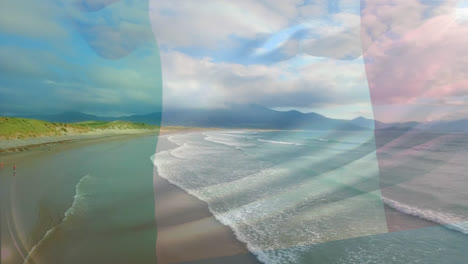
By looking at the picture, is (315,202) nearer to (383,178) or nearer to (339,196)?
(339,196)

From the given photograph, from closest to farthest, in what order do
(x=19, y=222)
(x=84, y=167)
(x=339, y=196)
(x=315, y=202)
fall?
(x=19, y=222) → (x=315, y=202) → (x=339, y=196) → (x=84, y=167)

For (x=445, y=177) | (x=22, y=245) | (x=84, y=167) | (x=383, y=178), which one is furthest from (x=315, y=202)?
(x=84, y=167)

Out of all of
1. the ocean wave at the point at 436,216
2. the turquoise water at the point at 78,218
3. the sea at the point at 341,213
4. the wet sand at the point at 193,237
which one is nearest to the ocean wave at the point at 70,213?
the turquoise water at the point at 78,218

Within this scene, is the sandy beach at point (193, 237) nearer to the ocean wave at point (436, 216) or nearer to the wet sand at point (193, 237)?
the wet sand at point (193, 237)

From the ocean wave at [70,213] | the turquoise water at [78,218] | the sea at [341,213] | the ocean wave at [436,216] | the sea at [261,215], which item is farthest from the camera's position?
the ocean wave at [436,216]

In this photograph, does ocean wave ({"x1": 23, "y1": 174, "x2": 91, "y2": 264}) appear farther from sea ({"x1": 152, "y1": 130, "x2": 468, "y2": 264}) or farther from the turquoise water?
sea ({"x1": 152, "y1": 130, "x2": 468, "y2": 264})

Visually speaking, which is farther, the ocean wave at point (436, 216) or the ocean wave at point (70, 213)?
the ocean wave at point (436, 216)

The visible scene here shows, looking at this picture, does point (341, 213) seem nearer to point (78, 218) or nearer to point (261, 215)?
point (261, 215)
